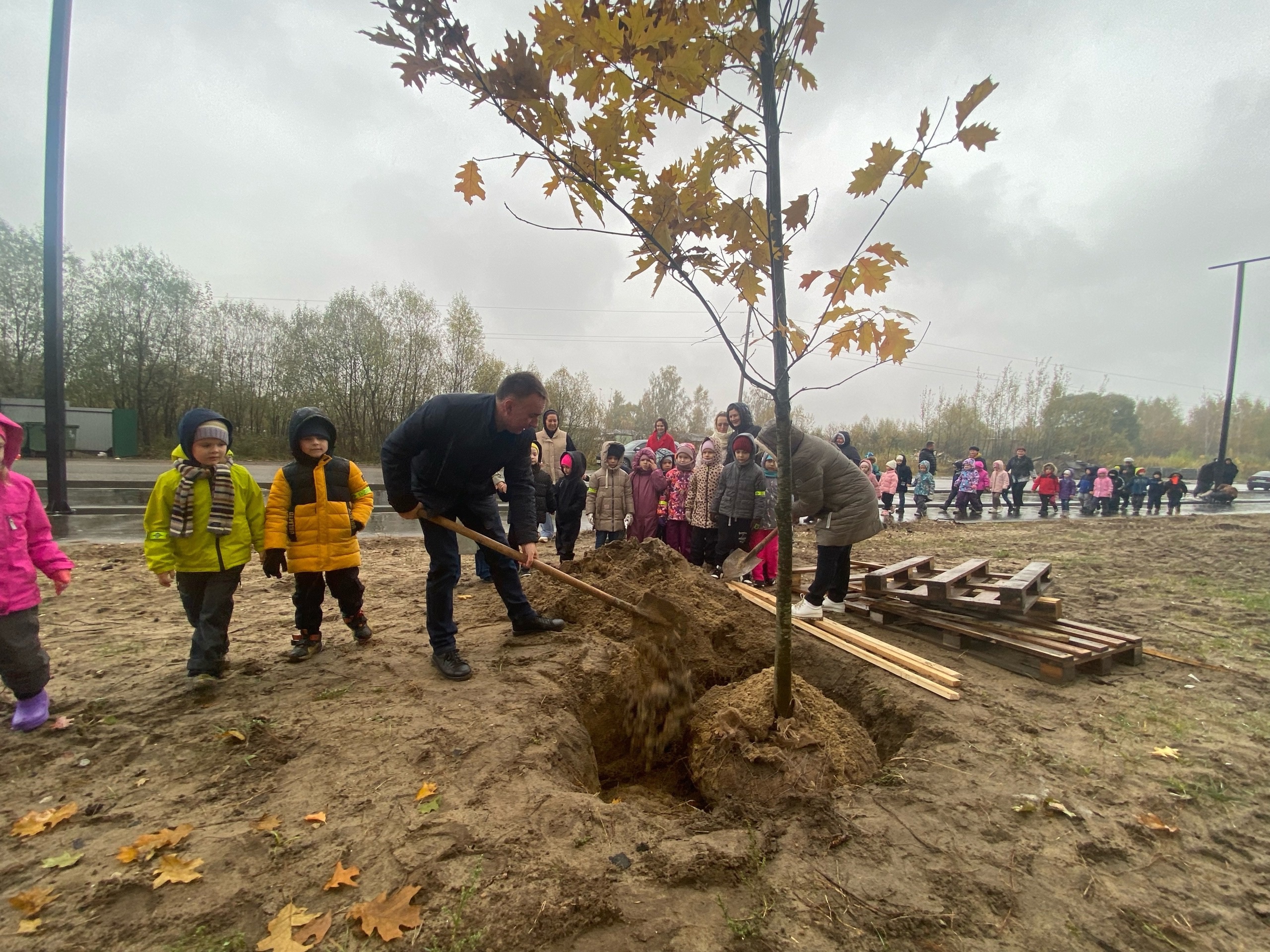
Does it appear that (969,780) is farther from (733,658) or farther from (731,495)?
(731,495)

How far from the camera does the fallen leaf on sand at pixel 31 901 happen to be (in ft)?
5.98

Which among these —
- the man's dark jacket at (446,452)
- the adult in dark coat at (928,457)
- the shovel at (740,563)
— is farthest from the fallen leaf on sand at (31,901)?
the adult in dark coat at (928,457)

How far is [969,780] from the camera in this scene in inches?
106

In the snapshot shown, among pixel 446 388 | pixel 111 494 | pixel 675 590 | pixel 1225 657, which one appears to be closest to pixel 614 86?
pixel 675 590

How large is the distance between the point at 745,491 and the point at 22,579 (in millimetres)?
5505

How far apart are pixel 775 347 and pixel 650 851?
7.43ft

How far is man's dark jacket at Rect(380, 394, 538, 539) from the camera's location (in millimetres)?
3607

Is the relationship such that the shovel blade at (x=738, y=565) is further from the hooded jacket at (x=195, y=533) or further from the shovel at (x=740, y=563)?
the hooded jacket at (x=195, y=533)

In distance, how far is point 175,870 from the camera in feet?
6.45

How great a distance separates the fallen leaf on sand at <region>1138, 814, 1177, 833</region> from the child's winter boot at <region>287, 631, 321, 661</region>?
470 cm

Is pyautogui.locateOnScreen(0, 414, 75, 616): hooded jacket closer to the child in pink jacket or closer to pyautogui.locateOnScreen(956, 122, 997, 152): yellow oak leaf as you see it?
the child in pink jacket

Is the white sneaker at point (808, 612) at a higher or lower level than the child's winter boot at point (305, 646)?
higher

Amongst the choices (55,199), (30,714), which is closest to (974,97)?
(30,714)

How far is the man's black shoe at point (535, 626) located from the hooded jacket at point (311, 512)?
1279mm
